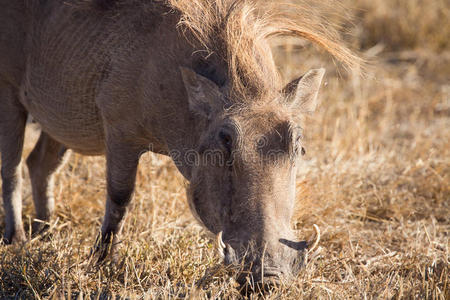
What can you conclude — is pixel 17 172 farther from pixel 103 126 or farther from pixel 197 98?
pixel 197 98

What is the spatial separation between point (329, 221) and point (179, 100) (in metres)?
1.53

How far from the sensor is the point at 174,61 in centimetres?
297

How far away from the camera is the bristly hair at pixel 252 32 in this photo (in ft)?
9.23

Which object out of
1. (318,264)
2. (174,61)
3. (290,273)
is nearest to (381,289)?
(318,264)

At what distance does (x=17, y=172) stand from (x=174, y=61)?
147cm

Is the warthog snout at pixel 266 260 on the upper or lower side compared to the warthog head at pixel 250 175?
lower

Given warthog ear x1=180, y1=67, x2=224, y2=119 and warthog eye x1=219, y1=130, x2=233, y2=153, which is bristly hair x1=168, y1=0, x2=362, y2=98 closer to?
warthog ear x1=180, y1=67, x2=224, y2=119

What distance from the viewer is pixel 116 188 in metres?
3.31

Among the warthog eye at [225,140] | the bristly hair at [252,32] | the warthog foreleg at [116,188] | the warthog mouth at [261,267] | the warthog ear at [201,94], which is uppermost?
the bristly hair at [252,32]

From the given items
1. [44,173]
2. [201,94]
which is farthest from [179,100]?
[44,173]

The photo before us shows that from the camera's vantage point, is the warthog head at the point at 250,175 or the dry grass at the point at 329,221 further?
the dry grass at the point at 329,221

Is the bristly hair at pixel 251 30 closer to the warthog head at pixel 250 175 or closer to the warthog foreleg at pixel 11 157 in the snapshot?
the warthog head at pixel 250 175

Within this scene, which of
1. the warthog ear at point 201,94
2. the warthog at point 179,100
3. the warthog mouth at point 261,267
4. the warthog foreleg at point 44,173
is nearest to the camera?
the warthog mouth at point 261,267

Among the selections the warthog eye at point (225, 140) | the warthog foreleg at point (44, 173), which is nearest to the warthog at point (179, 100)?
the warthog eye at point (225, 140)
